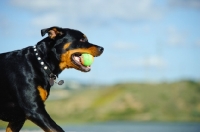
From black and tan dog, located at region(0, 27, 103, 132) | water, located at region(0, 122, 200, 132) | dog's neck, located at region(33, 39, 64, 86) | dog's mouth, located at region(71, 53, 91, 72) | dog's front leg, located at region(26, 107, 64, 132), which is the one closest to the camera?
dog's front leg, located at region(26, 107, 64, 132)

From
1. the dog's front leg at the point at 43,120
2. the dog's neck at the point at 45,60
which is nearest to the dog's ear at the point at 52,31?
the dog's neck at the point at 45,60

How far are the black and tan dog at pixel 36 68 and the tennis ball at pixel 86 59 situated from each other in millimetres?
58

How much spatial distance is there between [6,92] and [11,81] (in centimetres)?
22

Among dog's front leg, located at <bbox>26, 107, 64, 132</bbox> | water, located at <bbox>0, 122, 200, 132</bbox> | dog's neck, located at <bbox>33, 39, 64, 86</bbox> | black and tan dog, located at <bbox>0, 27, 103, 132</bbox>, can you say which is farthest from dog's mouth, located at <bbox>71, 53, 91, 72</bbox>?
water, located at <bbox>0, 122, 200, 132</bbox>

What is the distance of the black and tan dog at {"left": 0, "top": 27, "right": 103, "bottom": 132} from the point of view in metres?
7.81

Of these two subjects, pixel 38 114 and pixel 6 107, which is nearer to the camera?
pixel 38 114

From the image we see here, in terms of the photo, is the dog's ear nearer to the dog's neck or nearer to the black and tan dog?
the black and tan dog

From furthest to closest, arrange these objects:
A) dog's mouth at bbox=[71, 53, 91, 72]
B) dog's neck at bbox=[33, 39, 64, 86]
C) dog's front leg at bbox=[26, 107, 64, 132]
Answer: dog's mouth at bbox=[71, 53, 91, 72] < dog's neck at bbox=[33, 39, 64, 86] < dog's front leg at bbox=[26, 107, 64, 132]

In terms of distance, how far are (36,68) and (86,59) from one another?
0.91 metres

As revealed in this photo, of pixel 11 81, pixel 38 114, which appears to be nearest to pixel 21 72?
pixel 11 81

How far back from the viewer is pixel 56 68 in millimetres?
8172

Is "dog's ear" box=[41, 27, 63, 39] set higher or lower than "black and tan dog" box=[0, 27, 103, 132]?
higher

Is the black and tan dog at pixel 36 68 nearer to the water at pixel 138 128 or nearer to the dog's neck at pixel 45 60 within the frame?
the dog's neck at pixel 45 60

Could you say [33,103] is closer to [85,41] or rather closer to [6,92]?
[6,92]
